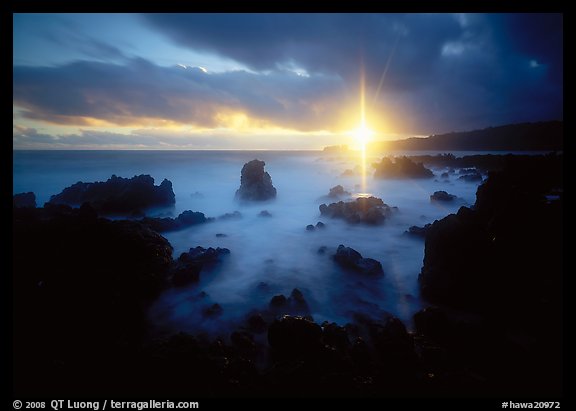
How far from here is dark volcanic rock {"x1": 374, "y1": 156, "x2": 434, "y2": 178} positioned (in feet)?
123

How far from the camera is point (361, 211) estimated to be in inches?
Answer: 668

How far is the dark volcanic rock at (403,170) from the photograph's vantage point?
123ft

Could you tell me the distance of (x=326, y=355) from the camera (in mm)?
5234

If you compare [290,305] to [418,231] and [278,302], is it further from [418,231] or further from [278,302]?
[418,231]

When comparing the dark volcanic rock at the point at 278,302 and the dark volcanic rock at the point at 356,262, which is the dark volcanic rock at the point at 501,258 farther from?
the dark volcanic rock at the point at 278,302

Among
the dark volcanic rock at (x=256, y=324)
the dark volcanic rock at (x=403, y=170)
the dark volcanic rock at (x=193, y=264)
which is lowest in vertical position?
the dark volcanic rock at (x=256, y=324)

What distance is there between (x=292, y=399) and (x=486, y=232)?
769 centimetres

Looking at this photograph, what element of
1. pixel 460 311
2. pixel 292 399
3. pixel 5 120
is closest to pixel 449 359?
pixel 460 311

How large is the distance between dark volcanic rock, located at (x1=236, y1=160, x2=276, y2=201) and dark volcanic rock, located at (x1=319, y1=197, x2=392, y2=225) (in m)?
7.63

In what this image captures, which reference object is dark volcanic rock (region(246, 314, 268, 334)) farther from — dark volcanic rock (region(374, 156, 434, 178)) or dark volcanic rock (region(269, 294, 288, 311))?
dark volcanic rock (region(374, 156, 434, 178))

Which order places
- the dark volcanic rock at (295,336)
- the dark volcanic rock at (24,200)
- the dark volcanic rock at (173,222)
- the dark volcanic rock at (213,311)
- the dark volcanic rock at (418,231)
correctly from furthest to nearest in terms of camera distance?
the dark volcanic rock at (24,200)
the dark volcanic rock at (173,222)
the dark volcanic rock at (418,231)
the dark volcanic rock at (213,311)
the dark volcanic rock at (295,336)

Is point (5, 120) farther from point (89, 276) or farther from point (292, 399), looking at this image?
point (292, 399)

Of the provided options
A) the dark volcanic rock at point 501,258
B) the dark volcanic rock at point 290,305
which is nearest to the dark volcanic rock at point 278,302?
the dark volcanic rock at point 290,305

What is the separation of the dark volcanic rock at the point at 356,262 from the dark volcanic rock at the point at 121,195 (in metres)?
15.6
